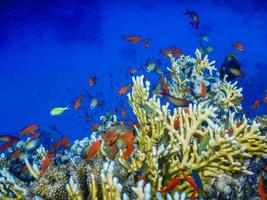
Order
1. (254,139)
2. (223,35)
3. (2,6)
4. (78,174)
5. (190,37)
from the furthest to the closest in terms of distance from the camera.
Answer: (190,37), (223,35), (2,6), (254,139), (78,174)

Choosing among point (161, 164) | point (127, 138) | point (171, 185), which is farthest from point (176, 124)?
point (171, 185)

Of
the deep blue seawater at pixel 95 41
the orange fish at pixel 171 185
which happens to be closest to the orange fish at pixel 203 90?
the orange fish at pixel 171 185

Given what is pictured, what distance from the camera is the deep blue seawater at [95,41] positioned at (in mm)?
37844

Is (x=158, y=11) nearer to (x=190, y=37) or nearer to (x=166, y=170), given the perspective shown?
(x=190, y=37)

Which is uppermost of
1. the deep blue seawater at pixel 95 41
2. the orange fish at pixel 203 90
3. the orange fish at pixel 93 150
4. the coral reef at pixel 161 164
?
the deep blue seawater at pixel 95 41

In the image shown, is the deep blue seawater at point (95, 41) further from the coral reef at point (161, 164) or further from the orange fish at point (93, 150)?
the coral reef at point (161, 164)

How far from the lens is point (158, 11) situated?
43.8 metres

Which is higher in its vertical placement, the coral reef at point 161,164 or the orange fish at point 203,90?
the orange fish at point 203,90

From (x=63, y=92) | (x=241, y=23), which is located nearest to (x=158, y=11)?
(x=241, y=23)

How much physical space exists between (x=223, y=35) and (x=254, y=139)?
47943mm

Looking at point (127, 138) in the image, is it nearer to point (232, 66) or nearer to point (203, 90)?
point (203, 90)

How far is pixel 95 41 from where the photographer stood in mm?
52031

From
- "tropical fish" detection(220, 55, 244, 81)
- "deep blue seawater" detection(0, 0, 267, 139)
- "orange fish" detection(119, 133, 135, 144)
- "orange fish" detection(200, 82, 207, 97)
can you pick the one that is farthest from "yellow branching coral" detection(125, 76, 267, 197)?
"deep blue seawater" detection(0, 0, 267, 139)

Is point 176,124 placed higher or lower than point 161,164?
higher
